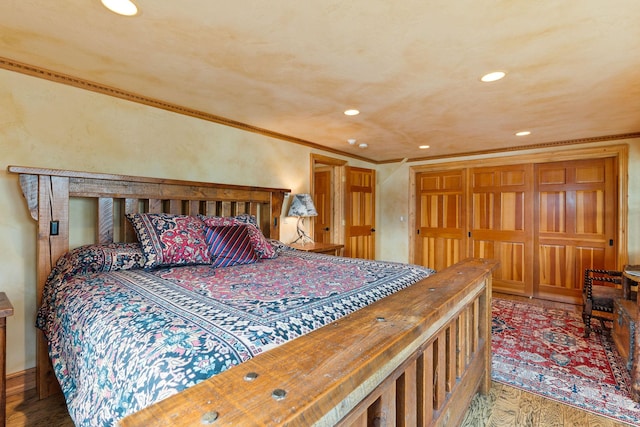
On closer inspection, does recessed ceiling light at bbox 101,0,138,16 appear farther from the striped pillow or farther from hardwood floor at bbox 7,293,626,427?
hardwood floor at bbox 7,293,626,427

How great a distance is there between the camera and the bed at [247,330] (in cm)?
57

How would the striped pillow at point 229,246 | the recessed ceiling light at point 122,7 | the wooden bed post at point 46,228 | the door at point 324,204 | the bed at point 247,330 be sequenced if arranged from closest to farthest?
the bed at point 247,330 → the recessed ceiling light at point 122,7 → the wooden bed post at point 46,228 → the striped pillow at point 229,246 → the door at point 324,204

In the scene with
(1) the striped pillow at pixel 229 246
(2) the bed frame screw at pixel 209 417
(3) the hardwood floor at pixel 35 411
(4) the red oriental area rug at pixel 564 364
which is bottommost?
(3) the hardwood floor at pixel 35 411

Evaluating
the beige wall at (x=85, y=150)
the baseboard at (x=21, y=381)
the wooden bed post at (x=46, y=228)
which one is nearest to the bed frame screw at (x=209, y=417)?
the wooden bed post at (x=46, y=228)

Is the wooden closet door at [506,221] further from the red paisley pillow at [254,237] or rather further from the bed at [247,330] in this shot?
the red paisley pillow at [254,237]

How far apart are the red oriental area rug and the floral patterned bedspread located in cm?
113

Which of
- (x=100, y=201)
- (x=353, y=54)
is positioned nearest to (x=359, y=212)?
(x=353, y=54)

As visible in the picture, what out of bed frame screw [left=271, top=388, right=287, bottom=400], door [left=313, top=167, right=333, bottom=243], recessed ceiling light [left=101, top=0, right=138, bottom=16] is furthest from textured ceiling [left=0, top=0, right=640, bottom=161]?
door [left=313, top=167, right=333, bottom=243]

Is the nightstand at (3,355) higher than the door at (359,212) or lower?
lower

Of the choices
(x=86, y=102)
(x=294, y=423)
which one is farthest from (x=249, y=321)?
(x=86, y=102)

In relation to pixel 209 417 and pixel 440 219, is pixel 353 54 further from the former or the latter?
pixel 440 219

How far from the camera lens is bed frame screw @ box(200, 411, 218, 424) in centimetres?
46

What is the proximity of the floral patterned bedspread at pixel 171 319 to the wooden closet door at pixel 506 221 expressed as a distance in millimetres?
3182

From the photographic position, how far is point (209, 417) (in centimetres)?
47
